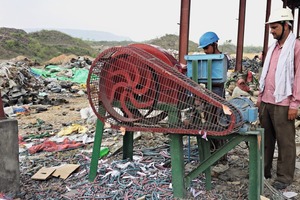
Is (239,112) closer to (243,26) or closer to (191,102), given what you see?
(191,102)

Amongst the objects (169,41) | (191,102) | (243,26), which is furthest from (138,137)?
(169,41)

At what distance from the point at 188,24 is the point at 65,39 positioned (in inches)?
1365

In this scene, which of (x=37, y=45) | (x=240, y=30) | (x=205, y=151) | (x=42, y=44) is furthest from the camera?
(x=42, y=44)

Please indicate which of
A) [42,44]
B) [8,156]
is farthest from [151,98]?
[42,44]

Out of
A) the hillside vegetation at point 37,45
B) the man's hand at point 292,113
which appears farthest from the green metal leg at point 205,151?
the hillside vegetation at point 37,45

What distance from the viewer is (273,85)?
3.75m

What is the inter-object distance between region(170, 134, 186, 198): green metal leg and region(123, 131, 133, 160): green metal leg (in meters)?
1.02

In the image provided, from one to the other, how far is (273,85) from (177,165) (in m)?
1.49

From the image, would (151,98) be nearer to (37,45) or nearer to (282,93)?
(282,93)

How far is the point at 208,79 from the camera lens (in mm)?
3389

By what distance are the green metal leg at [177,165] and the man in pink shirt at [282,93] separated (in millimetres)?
1252

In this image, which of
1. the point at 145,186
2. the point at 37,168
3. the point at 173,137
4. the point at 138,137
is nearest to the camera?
the point at 173,137

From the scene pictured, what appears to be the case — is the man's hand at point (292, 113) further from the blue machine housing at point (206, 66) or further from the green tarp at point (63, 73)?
the green tarp at point (63, 73)

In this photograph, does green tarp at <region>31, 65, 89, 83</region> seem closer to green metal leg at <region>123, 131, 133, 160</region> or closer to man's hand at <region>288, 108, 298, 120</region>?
green metal leg at <region>123, 131, 133, 160</region>
